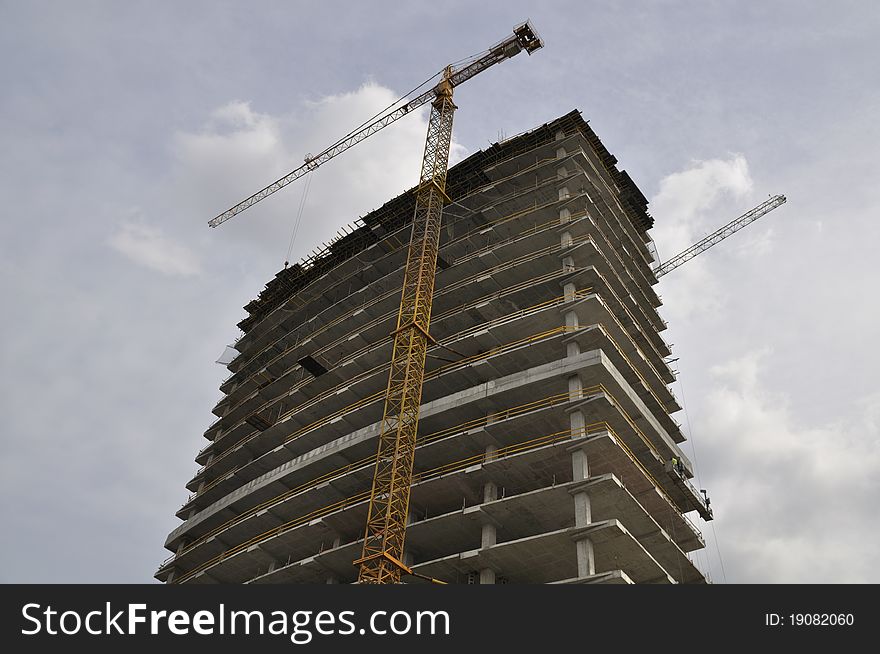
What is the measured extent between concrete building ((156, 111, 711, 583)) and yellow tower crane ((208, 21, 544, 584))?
0.84 m

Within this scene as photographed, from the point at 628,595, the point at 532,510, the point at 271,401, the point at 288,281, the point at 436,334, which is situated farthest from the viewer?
the point at 288,281

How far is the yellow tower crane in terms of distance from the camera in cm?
3278

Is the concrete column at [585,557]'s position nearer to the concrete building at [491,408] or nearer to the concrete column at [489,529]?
the concrete building at [491,408]

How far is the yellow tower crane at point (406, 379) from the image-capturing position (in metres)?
32.8

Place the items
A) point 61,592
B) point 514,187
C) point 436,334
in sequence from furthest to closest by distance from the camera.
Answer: point 514,187, point 436,334, point 61,592

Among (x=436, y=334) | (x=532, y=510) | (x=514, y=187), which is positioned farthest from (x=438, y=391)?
(x=514, y=187)

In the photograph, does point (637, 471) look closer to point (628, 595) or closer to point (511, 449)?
point (511, 449)

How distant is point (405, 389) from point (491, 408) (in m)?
4.57

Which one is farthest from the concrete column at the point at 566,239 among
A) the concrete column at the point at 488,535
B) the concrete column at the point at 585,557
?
the concrete column at the point at 585,557

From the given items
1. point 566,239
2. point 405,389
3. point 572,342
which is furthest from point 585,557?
point 566,239

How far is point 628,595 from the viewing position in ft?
65.1

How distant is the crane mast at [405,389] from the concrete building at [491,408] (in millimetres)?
847

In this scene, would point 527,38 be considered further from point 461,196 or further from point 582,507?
point 582,507

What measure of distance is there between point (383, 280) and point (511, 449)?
19361mm
